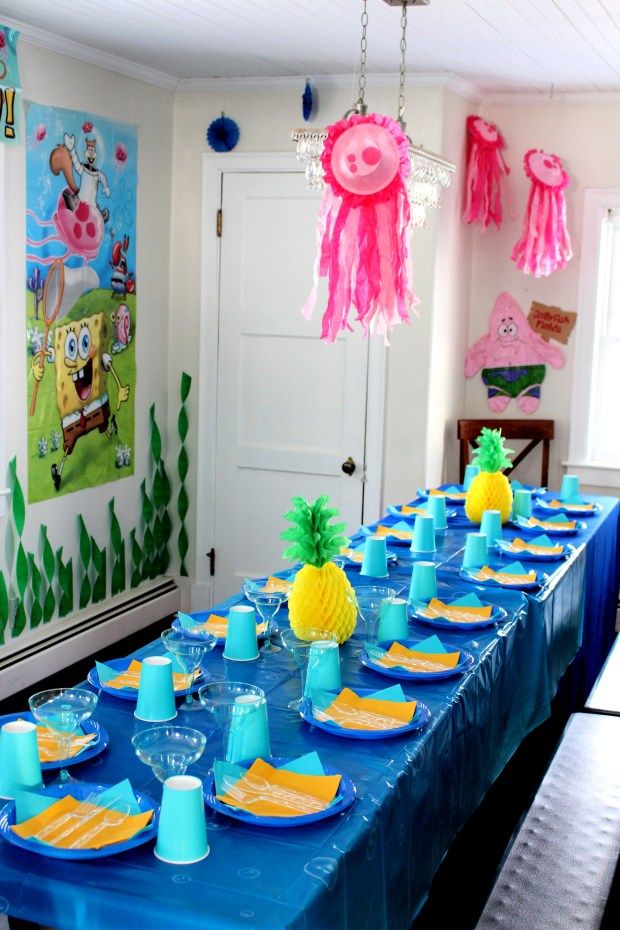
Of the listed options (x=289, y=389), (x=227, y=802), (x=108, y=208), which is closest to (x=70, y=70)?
(x=108, y=208)

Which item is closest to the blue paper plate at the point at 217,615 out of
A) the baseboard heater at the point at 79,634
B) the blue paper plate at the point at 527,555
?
the blue paper plate at the point at 527,555

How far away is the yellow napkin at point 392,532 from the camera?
374 cm

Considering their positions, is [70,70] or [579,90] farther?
[579,90]

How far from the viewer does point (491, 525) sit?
3.78m

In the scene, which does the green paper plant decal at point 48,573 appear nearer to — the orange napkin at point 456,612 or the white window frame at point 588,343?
the orange napkin at point 456,612

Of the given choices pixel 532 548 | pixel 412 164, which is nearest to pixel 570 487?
pixel 532 548

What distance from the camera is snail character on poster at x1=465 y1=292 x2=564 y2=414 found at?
532cm

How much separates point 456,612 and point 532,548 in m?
0.86

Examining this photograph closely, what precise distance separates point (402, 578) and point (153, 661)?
4.27 ft

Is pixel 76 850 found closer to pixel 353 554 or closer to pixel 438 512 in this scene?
pixel 353 554

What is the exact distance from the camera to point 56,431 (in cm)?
447

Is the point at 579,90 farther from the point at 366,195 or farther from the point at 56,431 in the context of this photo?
the point at 56,431

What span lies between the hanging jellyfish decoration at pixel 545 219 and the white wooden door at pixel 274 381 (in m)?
0.91

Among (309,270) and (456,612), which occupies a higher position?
(309,270)
